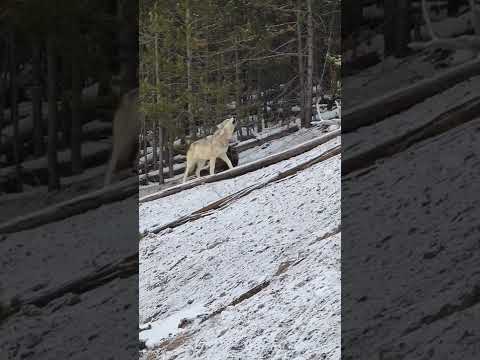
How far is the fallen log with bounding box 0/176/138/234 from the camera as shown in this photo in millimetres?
3998

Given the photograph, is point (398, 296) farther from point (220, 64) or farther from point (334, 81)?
point (220, 64)

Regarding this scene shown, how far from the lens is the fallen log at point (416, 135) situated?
3877mm

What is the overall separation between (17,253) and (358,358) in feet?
5.84

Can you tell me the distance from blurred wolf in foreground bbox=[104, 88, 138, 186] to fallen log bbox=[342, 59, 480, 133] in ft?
3.57

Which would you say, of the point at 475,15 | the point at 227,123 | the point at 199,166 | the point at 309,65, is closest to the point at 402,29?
the point at 475,15

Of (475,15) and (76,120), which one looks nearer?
(475,15)

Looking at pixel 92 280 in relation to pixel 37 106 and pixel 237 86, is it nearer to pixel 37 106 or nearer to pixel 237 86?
pixel 37 106

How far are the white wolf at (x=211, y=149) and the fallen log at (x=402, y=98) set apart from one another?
0.62m

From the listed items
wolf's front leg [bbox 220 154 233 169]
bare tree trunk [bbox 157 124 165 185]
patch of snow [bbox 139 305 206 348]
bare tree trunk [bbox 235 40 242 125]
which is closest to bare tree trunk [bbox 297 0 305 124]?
bare tree trunk [bbox 235 40 242 125]

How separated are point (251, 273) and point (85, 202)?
97 cm

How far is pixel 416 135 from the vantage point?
155 inches

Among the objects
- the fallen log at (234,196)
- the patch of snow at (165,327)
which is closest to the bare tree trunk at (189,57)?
the fallen log at (234,196)

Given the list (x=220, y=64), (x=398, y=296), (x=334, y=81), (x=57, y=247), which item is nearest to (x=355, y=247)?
(x=398, y=296)

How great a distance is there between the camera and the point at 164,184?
4.04m
